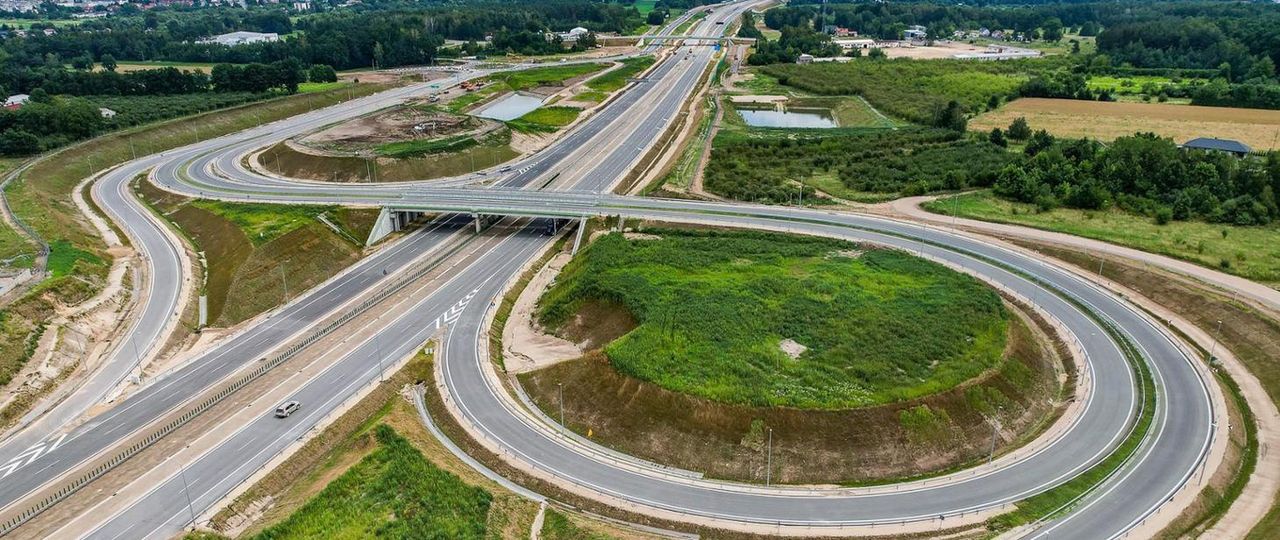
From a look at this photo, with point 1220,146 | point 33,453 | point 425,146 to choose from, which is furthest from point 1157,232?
point 33,453

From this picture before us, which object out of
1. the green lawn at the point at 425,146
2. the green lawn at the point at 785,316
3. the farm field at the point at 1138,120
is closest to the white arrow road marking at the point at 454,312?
the green lawn at the point at 785,316

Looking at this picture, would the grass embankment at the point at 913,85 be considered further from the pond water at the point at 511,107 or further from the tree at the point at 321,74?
the tree at the point at 321,74

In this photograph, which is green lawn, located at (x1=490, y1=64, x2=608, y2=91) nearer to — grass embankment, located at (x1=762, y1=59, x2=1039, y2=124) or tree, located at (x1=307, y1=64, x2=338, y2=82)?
tree, located at (x1=307, y1=64, x2=338, y2=82)

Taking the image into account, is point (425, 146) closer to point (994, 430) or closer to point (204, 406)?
point (204, 406)

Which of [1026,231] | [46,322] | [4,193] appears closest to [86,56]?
[4,193]

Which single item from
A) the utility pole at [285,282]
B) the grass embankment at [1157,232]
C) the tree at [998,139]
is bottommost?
the utility pole at [285,282]

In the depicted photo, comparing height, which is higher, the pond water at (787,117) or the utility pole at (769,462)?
the pond water at (787,117)

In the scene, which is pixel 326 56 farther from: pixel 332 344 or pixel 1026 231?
pixel 1026 231
